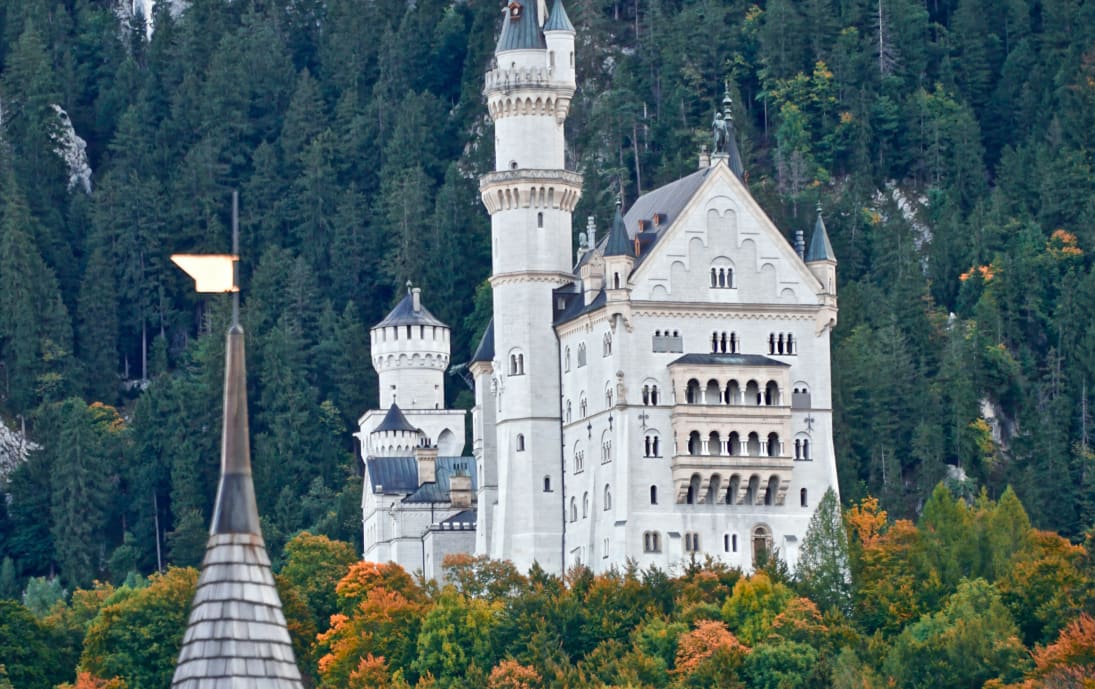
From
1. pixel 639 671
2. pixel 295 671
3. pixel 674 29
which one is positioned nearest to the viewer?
pixel 295 671

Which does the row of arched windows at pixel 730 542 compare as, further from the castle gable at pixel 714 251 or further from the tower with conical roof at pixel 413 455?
the tower with conical roof at pixel 413 455

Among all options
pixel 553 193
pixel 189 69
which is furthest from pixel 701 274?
pixel 189 69

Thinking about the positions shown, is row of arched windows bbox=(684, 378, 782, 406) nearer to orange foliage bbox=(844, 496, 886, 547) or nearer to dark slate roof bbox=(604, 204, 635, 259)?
dark slate roof bbox=(604, 204, 635, 259)

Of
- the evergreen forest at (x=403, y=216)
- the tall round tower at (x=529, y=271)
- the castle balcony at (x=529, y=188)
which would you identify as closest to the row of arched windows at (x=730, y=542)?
the tall round tower at (x=529, y=271)

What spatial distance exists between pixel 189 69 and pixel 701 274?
270ft

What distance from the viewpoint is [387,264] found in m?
150

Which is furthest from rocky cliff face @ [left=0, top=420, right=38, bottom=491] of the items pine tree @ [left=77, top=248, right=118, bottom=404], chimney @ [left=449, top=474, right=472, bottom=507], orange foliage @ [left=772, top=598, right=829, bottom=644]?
orange foliage @ [left=772, top=598, right=829, bottom=644]

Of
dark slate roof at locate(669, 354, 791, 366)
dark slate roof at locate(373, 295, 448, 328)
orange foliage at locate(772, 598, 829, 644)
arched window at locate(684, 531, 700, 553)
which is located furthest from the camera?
dark slate roof at locate(373, 295, 448, 328)

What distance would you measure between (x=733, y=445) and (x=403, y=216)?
57.3m

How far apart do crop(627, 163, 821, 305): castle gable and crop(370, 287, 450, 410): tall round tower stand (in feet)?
65.9

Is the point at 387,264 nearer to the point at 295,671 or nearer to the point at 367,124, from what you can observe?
the point at 367,124

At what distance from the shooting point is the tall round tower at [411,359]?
368ft

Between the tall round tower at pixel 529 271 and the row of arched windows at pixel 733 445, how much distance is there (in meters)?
5.39

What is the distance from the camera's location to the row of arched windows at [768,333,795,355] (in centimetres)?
9419
